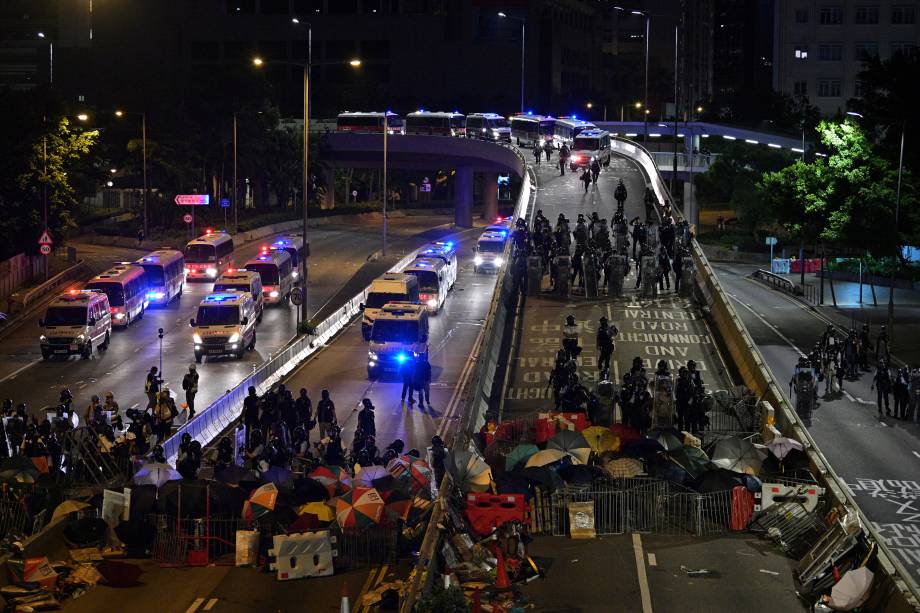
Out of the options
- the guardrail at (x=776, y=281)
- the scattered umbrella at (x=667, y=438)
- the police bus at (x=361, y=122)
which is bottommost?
the guardrail at (x=776, y=281)

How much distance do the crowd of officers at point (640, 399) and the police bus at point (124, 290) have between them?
1016 inches

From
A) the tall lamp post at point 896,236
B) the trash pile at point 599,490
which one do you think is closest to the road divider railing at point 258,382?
the trash pile at point 599,490

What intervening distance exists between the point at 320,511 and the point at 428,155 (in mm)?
79492

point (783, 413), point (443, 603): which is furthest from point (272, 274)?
point (443, 603)

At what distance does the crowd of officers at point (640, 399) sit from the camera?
31094mm

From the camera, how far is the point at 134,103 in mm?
102562

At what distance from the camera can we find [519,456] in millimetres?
26219

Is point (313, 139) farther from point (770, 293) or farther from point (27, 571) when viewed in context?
point (27, 571)

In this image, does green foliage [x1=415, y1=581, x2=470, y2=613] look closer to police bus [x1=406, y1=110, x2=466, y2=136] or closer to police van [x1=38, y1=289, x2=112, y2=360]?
police van [x1=38, y1=289, x2=112, y2=360]

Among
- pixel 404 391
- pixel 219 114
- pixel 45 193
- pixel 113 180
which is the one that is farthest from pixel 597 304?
pixel 113 180

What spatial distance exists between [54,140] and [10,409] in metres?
39.2

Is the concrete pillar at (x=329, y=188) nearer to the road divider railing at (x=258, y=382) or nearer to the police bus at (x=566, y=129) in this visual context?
the police bus at (x=566, y=129)

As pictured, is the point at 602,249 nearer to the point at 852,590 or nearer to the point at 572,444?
the point at 572,444

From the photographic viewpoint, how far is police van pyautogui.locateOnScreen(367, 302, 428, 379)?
44750mm
